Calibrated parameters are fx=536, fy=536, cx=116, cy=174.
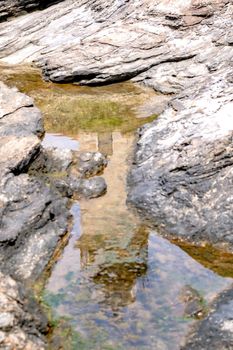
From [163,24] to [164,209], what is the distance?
11736 millimetres

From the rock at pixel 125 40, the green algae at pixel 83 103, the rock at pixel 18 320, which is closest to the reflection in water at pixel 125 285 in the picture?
the rock at pixel 18 320

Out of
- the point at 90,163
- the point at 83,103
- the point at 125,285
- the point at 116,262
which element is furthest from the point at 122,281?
the point at 83,103

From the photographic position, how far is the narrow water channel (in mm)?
7922

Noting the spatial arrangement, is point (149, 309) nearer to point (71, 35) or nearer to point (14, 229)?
point (14, 229)

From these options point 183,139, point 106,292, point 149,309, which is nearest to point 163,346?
point 149,309

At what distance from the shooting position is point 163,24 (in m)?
20.7

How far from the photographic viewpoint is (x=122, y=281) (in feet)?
29.6

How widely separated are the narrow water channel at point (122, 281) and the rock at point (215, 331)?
0.19m

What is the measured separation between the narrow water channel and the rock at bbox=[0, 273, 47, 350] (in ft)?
1.41

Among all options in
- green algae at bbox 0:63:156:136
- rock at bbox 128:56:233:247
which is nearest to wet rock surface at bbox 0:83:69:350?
rock at bbox 128:56:233:247

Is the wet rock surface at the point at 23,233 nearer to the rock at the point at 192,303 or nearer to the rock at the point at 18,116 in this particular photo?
the rock at the point at 18,116

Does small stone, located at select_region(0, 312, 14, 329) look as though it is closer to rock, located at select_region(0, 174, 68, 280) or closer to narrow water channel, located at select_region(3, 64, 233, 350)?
narrow water channel, located at select_region(3, 64, 233, 350)

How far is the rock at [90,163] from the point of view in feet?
41.7

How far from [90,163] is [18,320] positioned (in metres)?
6.01
